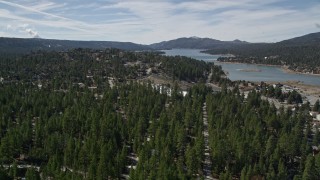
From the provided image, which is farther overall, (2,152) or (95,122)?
(95,122)

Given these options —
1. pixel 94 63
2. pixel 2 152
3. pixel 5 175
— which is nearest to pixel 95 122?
pixel 2 152

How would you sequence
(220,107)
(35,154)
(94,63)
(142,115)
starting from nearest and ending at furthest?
(35,154)
(142,115)
(220,107)
(94,63)

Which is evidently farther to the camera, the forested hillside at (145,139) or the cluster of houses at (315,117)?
the cluster of houses at (315,117)

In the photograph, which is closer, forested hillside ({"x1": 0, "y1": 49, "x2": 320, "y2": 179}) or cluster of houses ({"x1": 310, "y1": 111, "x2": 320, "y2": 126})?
forested hillside ({"x1": 0, "y1": 49, "x2": 320, "y2": 179})

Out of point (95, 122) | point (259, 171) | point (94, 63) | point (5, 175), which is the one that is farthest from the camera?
point (94, 63)

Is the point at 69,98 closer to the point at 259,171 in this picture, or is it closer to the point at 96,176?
the point at 96,176

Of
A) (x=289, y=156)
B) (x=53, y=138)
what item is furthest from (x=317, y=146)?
(x=53, y=138)

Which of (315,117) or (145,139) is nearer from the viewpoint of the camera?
(145,139)

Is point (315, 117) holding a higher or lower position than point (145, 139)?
lower

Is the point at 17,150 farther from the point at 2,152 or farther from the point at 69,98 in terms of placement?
the point at 69,98
